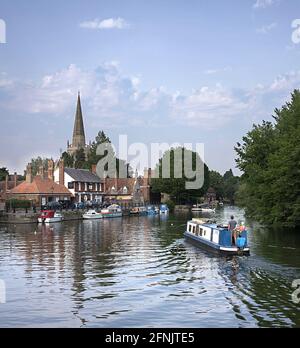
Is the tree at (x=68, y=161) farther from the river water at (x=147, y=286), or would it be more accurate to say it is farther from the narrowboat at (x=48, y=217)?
the river water at (x=147, y=286)

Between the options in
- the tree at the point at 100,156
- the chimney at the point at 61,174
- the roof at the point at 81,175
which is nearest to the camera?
the chimney at the point at 61,174

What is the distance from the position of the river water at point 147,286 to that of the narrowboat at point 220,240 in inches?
32.2

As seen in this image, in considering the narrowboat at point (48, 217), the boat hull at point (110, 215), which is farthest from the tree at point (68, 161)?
the narrowboat at point (48, 217)

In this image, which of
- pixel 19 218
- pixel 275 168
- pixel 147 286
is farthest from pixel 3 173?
pixel 147 286

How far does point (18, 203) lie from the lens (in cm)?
9431

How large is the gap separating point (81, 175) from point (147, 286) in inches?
3970

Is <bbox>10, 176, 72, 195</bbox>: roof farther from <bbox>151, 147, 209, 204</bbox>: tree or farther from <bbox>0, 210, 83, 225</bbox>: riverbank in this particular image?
<bbox>151, 147, 209, 204</bbox>: tree

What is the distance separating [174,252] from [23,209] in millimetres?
55869

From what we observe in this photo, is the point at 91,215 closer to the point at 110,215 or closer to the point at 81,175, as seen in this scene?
the point at 110,215

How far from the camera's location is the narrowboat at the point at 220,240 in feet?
127

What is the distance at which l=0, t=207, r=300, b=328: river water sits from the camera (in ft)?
71.1

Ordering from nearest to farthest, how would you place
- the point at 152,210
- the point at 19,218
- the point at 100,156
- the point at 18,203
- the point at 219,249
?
the point at 219,249 → the point at 19,218 → the point at 18,203 → the point at 152,210 → the point at 100,156

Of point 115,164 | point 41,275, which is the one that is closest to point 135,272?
point 41,275

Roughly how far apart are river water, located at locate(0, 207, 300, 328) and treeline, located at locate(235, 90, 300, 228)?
1056 centimetres
